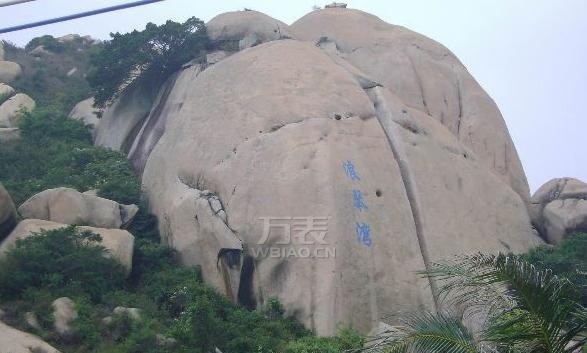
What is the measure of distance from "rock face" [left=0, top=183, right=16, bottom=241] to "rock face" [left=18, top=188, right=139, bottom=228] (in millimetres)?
879

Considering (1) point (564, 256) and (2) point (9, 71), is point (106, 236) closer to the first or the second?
(1) point (564, 256)

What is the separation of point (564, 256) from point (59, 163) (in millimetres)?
11182

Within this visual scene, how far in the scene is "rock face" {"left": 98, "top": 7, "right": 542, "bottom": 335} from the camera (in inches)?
655

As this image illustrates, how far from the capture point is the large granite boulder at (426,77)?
2222cm

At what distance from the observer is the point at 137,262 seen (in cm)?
1805

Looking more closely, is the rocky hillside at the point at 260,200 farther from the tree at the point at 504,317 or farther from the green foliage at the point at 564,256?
the tree at the point at 504,317

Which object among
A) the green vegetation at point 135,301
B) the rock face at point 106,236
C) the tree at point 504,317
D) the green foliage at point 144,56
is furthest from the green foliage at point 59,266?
the tree at point 504,317

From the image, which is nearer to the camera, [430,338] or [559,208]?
[430,338]

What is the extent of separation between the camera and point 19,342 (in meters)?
14.2

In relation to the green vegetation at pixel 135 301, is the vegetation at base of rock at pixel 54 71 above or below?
below

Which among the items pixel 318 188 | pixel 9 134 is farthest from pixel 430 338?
pixel 9 134

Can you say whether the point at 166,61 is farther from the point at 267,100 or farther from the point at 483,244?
the point at 483,244

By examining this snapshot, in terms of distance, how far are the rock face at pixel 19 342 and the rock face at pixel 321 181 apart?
376cm

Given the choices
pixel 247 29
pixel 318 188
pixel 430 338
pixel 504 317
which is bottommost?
pixel 318 188
